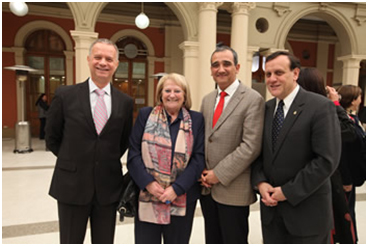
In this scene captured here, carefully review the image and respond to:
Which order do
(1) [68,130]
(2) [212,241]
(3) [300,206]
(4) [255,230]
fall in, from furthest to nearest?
(4) [255,230] → (2) [212,241] → (1) [68,130] → (3) [300,206]

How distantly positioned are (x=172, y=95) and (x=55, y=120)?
72cm

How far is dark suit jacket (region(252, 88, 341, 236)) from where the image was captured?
1.45 m

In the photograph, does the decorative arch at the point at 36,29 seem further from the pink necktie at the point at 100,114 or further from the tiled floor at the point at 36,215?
the pink necktie at the point at 100,114

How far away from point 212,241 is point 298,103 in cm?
113

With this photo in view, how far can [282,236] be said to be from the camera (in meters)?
1.64

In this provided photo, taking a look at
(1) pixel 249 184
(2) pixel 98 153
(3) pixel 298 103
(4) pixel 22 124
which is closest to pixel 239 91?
(3) pixel 298 103

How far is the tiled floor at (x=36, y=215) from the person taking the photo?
262 cm

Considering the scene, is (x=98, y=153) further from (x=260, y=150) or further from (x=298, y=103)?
(x=298, y=103)

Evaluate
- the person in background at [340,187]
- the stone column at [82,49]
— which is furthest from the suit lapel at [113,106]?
the stone column at [82,49]

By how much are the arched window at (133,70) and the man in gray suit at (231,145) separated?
8.34 m

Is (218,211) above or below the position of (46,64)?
below

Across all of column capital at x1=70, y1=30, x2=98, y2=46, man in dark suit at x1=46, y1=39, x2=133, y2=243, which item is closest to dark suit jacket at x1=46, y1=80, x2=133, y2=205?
man in dark suit at x1=46, y1=39, x2=133, y2=243

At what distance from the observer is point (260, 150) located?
67.9 inches

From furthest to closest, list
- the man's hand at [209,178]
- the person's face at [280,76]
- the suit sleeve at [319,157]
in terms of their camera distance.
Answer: the man's hand at [209,178], the person's face at [280,76], the suit sleeve at [319,157]
